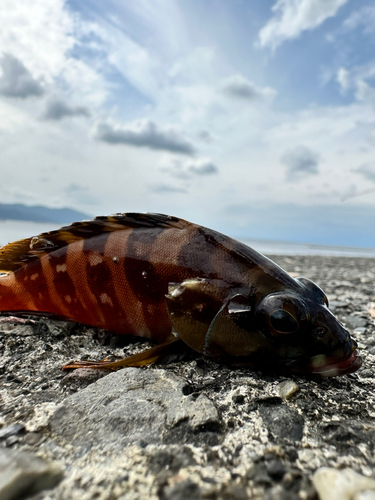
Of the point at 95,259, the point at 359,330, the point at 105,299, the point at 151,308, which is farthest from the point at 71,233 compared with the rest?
the point at 359,330

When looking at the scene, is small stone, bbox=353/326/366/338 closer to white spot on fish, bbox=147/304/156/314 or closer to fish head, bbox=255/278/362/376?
fish head, bbox=255/278/362/376

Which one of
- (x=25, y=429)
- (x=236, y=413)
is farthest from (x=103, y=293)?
(x=236, y=413)

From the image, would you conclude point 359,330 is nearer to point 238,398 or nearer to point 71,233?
point 238,398

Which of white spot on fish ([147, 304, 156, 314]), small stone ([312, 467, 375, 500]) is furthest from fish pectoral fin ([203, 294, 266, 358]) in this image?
small stone ([312, 467, 375, 500])

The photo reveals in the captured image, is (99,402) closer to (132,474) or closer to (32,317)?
(132,474)

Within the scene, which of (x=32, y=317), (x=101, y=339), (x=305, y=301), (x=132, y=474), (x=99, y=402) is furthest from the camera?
(x=32, y=317)

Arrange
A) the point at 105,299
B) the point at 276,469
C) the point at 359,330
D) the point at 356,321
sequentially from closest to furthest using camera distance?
the point at 276,469 < the point at 105,299 < the point at 359,330 < the point at 356,321

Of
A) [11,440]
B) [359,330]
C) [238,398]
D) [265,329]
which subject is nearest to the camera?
[11,440]
